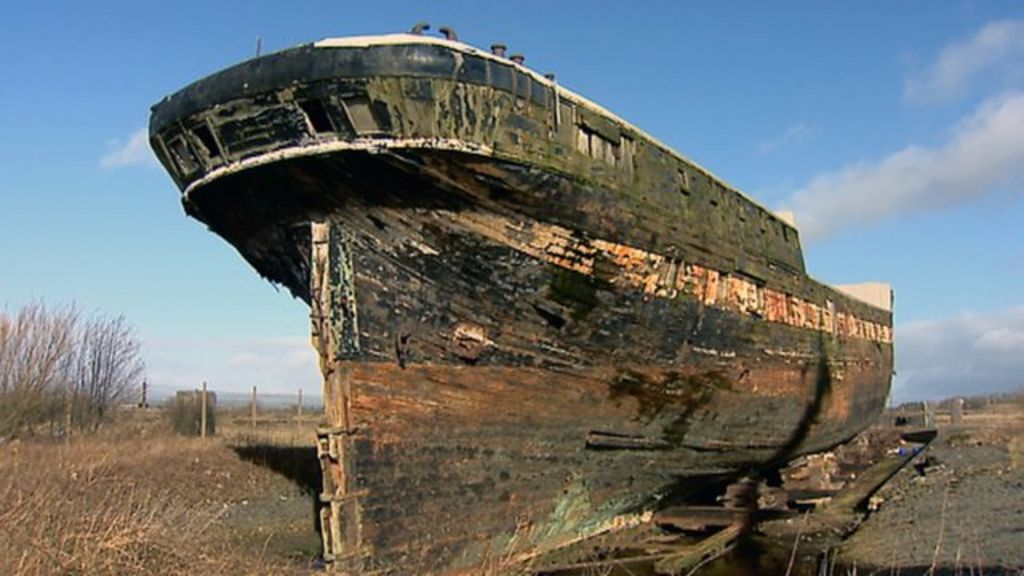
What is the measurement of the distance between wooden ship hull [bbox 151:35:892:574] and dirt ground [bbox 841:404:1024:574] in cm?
233

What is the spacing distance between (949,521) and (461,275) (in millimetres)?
6905

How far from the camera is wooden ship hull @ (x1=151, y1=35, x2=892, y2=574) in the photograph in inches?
229

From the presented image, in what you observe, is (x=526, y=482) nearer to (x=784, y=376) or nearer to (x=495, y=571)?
(x=495, y=571)

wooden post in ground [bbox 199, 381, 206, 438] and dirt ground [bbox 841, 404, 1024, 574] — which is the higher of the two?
wooden post in ground [bbox 199, 381, 206, 438]

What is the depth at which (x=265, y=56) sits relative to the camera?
5.95 m

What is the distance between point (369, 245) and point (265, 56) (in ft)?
5.06

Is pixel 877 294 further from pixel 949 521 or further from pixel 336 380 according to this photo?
pixel 336 380

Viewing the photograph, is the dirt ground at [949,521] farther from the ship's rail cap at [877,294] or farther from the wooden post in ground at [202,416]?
the wooden post in ground at [202,416]

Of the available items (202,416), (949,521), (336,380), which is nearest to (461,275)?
(336,380)

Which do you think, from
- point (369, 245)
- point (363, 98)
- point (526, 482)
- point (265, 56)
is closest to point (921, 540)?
point (526, 482)

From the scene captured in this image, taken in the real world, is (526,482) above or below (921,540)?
above

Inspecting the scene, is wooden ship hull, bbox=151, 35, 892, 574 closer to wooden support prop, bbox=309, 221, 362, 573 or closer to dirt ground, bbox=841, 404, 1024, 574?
wooden support prop, bbox=309, 221, 362, 573

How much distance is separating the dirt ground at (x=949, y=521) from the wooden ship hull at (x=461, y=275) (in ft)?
7.64

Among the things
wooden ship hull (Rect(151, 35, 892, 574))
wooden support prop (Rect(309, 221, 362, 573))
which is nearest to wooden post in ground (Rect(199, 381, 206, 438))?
wooden ship hull (Rect(151, 35, 892, 574))
